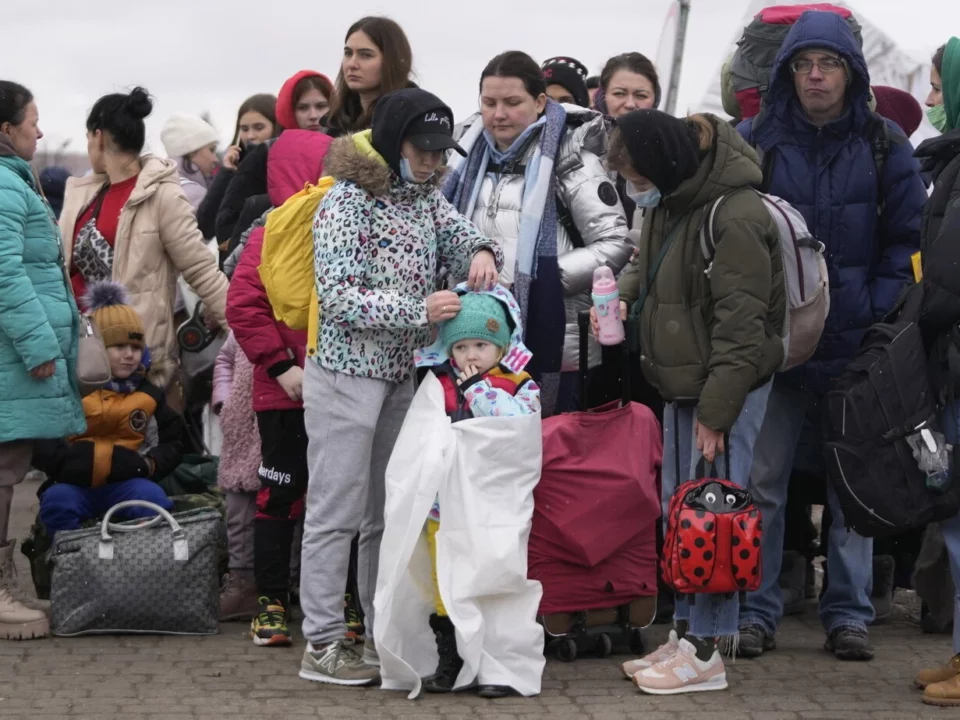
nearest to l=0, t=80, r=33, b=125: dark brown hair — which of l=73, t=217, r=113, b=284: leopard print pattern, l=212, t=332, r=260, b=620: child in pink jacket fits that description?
l=73, t=217, r=113, b=284: leopard print pattern

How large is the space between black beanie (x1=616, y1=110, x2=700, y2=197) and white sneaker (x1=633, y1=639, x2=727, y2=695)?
1.66 meters

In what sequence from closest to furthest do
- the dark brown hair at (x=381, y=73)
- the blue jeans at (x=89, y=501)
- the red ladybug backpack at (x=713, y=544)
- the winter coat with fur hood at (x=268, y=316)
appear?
Result: the red ladybug backpack at (x=713, y=544) → the winter coat with fur hood at (x=268, y=316) → the blue jeans at (x=89, y=501) → the dark brown hair at (x=381, y=73)

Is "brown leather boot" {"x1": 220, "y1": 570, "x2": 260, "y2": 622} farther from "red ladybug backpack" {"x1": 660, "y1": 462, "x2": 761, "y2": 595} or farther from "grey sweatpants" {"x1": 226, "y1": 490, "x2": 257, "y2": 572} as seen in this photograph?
"red ladybug backpack" {"x1": 660, "y1": 462, "x2": 761, "y2": 595}

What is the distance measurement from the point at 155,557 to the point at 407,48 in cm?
238

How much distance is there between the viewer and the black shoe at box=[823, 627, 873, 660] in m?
6.25

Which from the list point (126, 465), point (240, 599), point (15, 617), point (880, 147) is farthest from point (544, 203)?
point (15, 617)

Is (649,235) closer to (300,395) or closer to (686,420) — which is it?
(686,420)

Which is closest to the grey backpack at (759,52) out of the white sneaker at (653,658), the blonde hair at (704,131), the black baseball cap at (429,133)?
the blonde hair at (704,131)

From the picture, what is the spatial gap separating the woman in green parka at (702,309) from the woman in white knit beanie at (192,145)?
5.25 m

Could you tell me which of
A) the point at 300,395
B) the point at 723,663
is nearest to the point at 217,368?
the point at 300,395

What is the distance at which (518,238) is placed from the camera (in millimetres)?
6344

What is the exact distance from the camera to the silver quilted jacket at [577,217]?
6.39 m

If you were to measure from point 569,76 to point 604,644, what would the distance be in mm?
2767

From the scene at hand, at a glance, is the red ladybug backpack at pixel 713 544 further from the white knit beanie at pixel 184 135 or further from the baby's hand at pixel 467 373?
the white knit beanie at pixel 184 135
